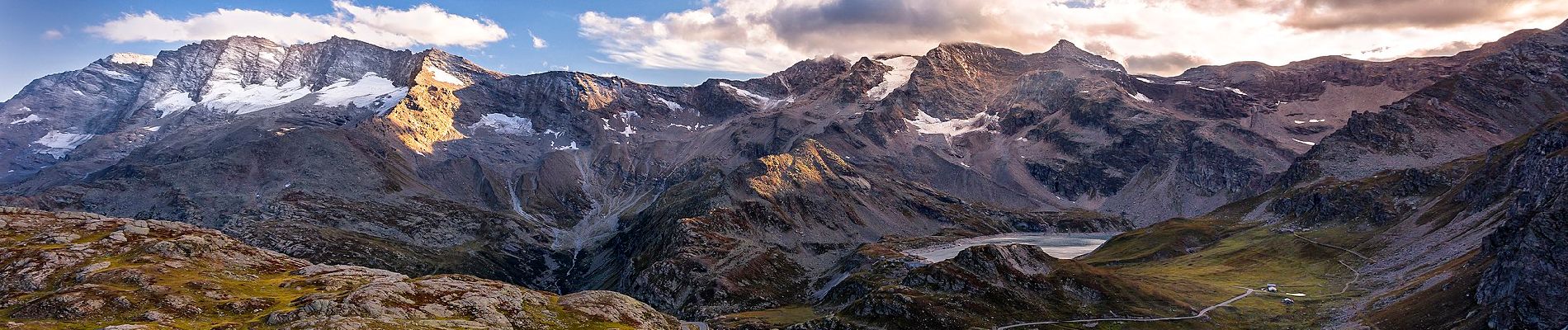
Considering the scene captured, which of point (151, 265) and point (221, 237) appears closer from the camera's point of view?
point (151, 265)

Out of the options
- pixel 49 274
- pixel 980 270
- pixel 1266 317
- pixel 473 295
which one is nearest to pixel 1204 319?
pixel 1266 317

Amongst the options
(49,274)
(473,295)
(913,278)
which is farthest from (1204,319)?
(49,274)

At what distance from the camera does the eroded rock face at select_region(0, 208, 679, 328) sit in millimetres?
88125

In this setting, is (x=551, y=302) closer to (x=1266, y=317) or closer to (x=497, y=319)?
(x=497, y=319)

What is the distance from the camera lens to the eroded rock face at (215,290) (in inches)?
3469

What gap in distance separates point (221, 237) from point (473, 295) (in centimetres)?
5509

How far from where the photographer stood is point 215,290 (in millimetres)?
101688

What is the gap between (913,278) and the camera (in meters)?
187

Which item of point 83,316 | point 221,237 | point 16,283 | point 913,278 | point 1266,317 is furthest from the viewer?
point 913,278

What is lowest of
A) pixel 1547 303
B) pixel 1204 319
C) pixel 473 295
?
pixel 1204 319

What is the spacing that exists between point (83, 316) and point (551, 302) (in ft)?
165

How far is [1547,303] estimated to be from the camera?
360ft

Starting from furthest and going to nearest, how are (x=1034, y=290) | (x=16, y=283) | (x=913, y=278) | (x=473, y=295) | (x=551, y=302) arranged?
(x=913, y=278) → (x=1034, y=290) → (x=551, y=302) → (x=473, y=295) → (x=16, y=283)

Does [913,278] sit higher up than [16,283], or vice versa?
[16,283]
